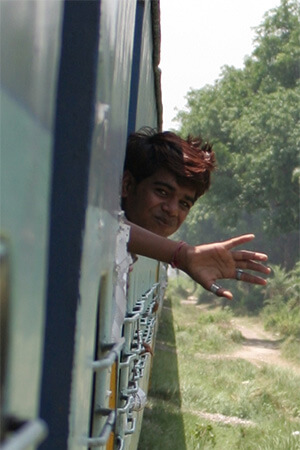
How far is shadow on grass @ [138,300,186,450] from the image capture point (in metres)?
7.46

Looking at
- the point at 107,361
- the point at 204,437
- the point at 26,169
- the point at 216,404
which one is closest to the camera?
the point at 26,169

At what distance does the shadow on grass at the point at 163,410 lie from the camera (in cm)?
746

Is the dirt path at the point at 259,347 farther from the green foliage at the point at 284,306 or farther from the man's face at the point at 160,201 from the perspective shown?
the man's face at the point at 160,201

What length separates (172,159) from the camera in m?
2.67

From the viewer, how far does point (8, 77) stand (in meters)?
0.73

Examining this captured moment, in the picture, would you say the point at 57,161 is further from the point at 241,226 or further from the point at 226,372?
the point at 241,226

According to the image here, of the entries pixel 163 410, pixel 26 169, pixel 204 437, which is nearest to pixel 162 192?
pixel 26 169

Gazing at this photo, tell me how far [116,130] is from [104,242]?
273 millimetres

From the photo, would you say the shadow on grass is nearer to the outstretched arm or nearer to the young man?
the young man

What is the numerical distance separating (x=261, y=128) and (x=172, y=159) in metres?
29.4

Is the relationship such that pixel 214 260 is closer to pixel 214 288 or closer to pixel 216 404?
pixel 214 288

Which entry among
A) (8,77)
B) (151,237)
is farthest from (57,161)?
(151,237)

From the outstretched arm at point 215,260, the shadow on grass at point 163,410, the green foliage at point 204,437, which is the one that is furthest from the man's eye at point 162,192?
the green foliage at point 204,437

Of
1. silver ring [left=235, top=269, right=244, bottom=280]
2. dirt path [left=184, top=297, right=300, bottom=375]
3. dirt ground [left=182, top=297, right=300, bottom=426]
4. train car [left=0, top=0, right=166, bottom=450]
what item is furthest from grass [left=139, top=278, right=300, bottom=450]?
train car [left=0, top=0, right=166, bottom=450]
